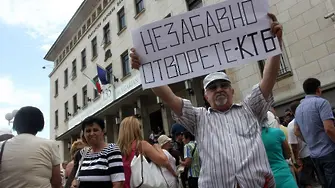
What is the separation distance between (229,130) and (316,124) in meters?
1.94

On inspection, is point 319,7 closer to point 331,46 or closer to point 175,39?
point 331,46

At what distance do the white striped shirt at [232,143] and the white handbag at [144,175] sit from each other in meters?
1.28

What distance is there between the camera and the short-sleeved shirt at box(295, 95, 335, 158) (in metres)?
3.39

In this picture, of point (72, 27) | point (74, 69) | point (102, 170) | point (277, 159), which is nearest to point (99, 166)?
point (102, 170)

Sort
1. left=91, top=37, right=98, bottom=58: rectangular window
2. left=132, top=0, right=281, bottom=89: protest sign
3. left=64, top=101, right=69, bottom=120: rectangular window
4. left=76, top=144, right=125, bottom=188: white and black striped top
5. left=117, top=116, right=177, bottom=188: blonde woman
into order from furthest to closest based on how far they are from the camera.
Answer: left=64, top=101, right=69, bottom=120: rectangular window → left=91, top=37, right=98, bottom=58: rectangular window → left=117, top=116, right=177, bottom=188: blonde woman → left=76, top=144, right=125, bottom=188: white and black striped top → left=132, top=0, right=281, bottom=89: protest sign

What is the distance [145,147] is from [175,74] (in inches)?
55.2

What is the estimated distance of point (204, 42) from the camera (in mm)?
2445

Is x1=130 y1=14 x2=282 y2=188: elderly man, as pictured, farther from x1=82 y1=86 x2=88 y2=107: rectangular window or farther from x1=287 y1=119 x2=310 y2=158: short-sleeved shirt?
x1=82 y1=86 x2=88 y2=107: rectangular window

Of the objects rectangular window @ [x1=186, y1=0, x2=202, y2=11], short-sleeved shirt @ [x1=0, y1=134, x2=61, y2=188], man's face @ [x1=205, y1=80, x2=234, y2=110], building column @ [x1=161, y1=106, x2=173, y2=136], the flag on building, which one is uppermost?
rectangular window @ [x1=186, y1=0, x2=202, y2=11]

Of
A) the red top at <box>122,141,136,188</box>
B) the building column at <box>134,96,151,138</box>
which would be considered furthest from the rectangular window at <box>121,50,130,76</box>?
the red top at <box>122,141,136,188</box>

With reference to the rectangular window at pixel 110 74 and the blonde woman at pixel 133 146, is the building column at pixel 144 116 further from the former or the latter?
the blonde woman at pixel 133 146

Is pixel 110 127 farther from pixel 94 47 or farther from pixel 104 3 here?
pixel 104 3

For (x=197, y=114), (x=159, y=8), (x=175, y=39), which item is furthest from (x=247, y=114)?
(x=159, y=8)

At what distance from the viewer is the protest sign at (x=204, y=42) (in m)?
2.31
